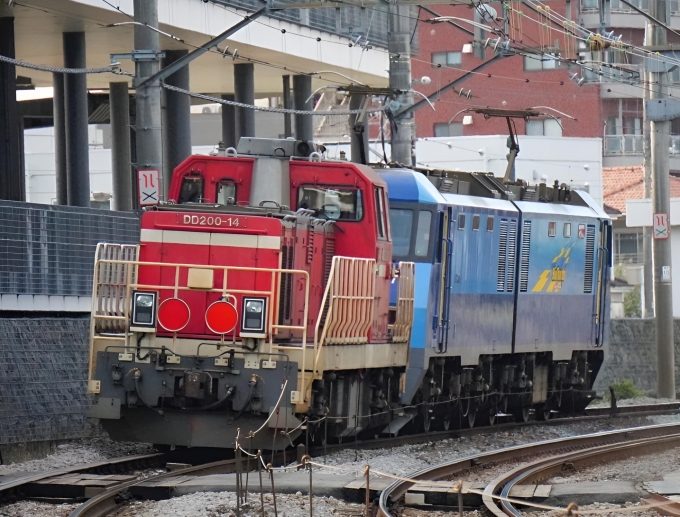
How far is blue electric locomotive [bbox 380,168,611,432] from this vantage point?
1766 cm

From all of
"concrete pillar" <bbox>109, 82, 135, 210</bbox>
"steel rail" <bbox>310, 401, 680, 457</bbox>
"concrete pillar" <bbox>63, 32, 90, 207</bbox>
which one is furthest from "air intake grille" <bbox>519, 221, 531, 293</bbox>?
"concrete pillar" <bbox>109, 82, 135, 210</bbox>

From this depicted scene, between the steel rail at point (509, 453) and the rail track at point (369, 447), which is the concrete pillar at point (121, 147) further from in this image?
the steel rail at point (509, 453)

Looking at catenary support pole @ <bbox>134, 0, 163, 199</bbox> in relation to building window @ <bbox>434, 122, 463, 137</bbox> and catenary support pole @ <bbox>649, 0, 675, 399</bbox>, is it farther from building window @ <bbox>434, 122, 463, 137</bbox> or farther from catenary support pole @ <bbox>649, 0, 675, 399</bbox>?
building window @ <bbox>434, 122, 463, 137</bbox>

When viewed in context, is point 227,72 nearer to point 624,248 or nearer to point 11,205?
point 11,205

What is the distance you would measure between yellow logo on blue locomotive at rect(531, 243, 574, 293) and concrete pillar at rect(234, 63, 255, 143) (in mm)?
13902

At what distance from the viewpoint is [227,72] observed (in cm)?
3741

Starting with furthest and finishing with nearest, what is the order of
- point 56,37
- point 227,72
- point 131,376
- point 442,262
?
point 227,72 < point 56,37 < point 442,262 < point 131,376

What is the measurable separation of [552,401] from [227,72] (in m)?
17.6

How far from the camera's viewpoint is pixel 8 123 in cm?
2652

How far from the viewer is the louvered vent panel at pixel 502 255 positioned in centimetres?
2005

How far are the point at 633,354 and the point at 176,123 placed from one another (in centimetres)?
1256

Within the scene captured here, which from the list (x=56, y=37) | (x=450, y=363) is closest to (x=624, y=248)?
(x=56, y=37)

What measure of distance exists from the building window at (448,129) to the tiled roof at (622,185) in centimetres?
1033

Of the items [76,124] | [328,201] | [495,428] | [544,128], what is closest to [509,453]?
[328,201]
